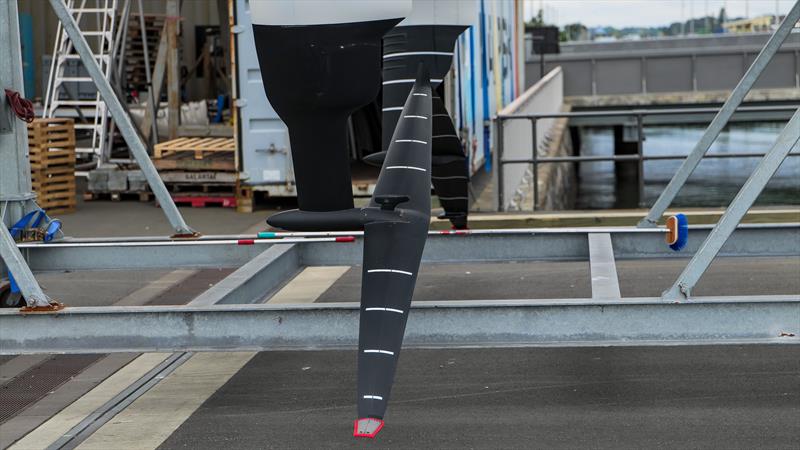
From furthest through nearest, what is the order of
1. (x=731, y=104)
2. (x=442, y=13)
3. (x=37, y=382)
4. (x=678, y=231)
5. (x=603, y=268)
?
(x=731, y=104) < (x=37, y=382) < (x=442, y=13) < (x=603, y=268) < (x=678, y=231)

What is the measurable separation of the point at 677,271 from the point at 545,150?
11.8 metres

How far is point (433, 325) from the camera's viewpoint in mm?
5871

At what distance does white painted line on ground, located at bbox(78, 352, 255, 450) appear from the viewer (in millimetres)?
6328

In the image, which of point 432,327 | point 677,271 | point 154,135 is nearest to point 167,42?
point 154,135

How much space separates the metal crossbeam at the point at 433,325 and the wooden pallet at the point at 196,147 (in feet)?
34.3

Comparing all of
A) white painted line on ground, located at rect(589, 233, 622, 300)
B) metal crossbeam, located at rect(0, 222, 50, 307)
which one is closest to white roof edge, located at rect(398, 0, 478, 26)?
white painted line on ground, located at rect(589, 233, 622, 300)

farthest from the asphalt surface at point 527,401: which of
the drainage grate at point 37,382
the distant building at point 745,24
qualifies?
the distant building at point 745,24

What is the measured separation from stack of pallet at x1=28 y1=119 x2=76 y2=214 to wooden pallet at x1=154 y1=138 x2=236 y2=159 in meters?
1.23

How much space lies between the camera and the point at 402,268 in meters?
4.91

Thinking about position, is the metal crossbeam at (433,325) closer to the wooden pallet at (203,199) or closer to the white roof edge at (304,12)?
the white roof edge at (304,12)

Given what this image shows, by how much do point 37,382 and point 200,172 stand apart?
8891 millimetres

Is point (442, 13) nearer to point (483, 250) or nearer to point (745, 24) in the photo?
point (483, 250)

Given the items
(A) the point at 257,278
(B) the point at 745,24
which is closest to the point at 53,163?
(A) the point at 257,278

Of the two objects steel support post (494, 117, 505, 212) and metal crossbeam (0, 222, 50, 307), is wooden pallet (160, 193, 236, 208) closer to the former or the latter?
steel support post (494, 117, 505, 212)
